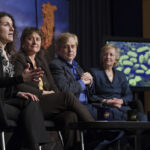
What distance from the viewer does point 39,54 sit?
3.54m

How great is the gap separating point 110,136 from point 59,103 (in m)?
0.91

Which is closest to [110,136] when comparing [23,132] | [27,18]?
[23,132]

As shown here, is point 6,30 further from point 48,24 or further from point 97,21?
point 97,21

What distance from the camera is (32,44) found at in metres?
3.38

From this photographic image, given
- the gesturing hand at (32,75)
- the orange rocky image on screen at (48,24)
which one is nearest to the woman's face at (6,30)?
the gesturing hand at (32,75)

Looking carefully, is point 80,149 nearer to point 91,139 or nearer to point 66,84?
point 66,84

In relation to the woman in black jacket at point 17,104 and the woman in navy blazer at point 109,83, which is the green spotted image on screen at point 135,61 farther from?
the woman in black jacket at point 17,104

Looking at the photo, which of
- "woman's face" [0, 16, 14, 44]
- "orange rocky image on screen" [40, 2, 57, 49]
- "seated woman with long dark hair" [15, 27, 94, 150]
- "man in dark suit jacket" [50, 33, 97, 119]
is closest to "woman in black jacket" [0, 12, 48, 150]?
"woman's face" [0, 16, 14, 44]

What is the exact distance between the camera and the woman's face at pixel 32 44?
338cm

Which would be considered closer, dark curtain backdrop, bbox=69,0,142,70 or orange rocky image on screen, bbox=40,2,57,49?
orange rocky image on screen, bbox=40,2,57,49

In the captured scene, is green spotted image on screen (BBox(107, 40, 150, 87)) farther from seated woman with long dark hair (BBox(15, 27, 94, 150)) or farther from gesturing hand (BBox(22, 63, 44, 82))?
gesturing hand (BBox(22, 63, 44, 82))

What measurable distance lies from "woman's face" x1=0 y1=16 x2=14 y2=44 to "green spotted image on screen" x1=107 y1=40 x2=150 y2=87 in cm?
178

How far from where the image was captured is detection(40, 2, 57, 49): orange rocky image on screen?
229 inches

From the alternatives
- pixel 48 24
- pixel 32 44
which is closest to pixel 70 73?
pixel 32 44
